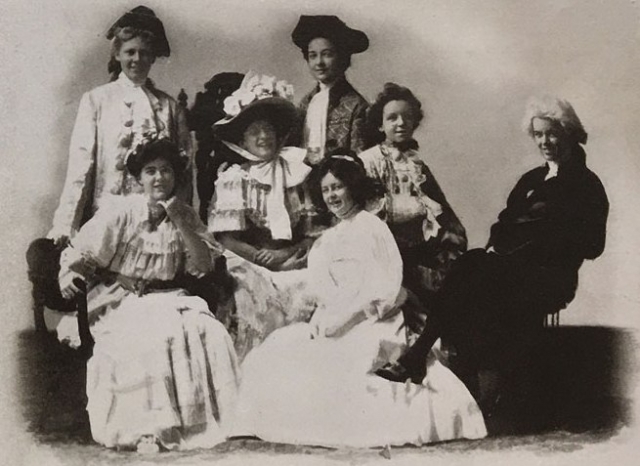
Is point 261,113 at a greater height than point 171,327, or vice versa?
point 261,113

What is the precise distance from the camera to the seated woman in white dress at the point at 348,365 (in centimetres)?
229

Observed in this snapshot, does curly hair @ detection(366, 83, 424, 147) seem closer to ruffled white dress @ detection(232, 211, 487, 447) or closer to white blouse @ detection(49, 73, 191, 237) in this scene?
ruffled white dress @ detection(232, 211, 487, 447)

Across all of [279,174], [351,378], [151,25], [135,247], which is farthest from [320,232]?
[151,25]

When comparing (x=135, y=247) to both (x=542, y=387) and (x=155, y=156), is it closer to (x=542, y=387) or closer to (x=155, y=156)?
(x=155, y=156)

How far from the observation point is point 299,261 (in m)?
2.34

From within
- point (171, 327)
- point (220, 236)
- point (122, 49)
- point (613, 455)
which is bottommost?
point (613, 455)

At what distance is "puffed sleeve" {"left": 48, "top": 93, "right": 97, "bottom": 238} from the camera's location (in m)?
2.29

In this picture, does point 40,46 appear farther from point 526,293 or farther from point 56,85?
A: point 526,293

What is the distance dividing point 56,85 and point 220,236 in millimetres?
629

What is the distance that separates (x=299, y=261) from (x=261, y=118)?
16.6 inches

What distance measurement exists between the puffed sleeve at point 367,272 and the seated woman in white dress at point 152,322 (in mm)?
353

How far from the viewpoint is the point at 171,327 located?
7.52 ft

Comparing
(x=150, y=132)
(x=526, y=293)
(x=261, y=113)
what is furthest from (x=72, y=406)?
(x=526, y=293)

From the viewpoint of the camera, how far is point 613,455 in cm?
235
